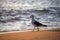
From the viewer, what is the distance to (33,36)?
156 centimetres

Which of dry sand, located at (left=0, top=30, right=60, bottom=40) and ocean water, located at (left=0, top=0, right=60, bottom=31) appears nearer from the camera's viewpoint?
dry sand, located at (left=0, top=30, right=60, bottom=40)

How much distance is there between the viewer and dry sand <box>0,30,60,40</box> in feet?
5.05

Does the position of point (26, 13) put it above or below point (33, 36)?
above

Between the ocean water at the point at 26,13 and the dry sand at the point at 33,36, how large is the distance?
0.51 feet

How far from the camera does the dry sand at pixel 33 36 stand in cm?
154

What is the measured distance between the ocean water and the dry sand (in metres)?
0.16

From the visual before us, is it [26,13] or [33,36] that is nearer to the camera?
[33,36]

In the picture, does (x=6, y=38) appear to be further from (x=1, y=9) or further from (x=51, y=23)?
(x=51, y=23)

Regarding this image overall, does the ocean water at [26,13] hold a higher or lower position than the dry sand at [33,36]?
higher

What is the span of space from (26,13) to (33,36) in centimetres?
35

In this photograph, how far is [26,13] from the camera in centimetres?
176

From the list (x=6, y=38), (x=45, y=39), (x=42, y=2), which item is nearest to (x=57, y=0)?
(x=42, y=2)

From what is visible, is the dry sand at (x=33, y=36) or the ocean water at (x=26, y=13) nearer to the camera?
the dry sand at (x=33, y=36)

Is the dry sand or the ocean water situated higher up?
the ocean water
